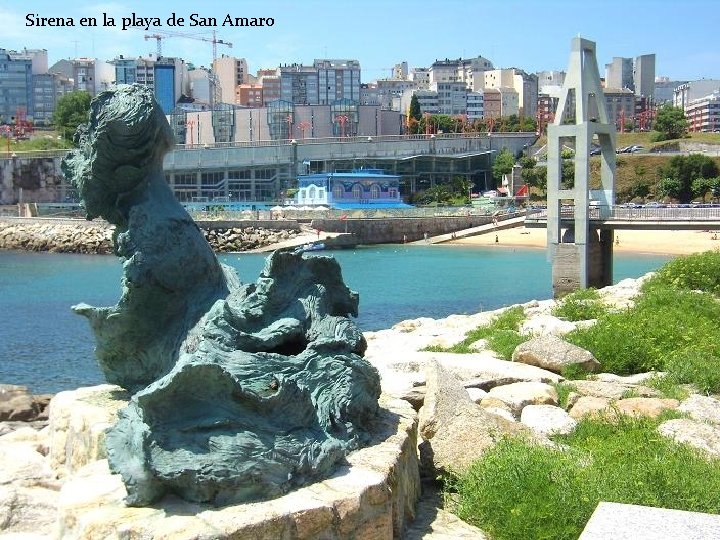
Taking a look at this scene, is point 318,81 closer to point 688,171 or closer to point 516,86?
point 516,86

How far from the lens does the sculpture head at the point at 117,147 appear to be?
670cm

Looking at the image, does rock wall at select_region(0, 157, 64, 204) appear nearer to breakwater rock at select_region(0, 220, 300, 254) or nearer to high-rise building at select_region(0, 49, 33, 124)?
breakwater rock at select_region(0, 220, 300, 254)

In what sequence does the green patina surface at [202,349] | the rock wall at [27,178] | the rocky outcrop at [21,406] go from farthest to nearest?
the rock wall at [27,178]
the rocky outcrop at [21,406]
the green patina surface at [202,349]

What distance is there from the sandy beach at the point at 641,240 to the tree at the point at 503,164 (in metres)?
23.5

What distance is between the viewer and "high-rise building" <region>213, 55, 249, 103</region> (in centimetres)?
16700

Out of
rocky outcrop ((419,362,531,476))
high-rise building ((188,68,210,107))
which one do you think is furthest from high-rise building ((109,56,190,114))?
rocky outcrop ((419,362,531,476))

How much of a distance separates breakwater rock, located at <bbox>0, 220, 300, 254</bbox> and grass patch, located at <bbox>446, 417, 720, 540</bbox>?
4965 centimetres

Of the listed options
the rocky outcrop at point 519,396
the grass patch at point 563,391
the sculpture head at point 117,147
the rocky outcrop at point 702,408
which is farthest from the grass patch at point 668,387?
the sculpture head at point 117,147

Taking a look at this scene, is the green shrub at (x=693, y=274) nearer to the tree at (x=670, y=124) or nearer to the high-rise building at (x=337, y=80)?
the tree at (x=670, y=124)

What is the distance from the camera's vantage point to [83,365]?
57.5 ft

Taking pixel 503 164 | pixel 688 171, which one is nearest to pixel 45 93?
pixel 503 164

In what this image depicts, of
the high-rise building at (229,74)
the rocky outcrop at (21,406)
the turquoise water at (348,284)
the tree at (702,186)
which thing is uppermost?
the high-rise building at (229,74)

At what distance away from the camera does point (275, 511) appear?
15.3ft

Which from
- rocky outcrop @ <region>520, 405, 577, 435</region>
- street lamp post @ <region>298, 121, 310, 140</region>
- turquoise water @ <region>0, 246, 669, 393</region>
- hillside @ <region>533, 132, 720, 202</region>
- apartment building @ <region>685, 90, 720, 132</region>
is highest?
apartment building @ <region>685, 90, 720, 132</region>
